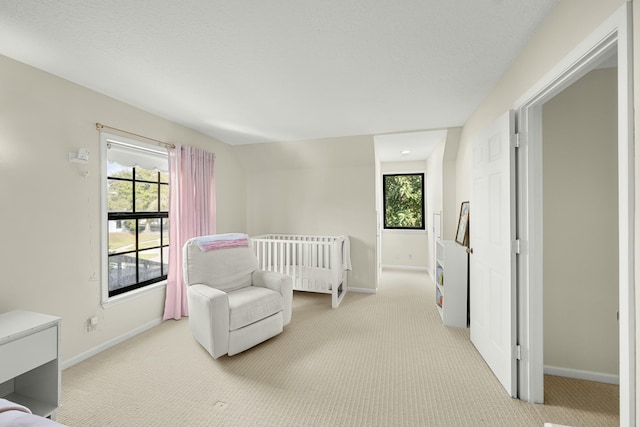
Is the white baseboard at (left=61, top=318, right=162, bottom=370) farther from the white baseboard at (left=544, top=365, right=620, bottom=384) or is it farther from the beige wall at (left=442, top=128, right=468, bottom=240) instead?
the beige wall at (left=442, top=128, right=468, bottom=240)

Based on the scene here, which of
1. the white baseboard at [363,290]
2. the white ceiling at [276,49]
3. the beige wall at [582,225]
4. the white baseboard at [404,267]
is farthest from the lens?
the white baseboard at [404,267]

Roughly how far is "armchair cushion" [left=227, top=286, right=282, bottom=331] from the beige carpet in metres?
0.30

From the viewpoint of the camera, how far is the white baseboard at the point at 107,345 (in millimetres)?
2104

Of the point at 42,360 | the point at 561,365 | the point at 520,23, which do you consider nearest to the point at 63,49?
the point at 42,360

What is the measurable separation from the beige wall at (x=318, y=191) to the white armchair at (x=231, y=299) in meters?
1.52

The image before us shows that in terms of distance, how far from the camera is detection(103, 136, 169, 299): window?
8.48 feet

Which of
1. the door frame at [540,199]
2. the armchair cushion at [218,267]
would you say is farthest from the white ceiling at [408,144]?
the armchair cushion at [218,267]

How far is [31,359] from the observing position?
149cm

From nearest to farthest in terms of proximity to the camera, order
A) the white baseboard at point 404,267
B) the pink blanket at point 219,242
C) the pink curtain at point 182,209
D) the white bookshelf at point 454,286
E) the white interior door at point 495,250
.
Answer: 1. the white interior door at point 495,250
2. the pink blanket at point 219,242
3. the white bookshelf at point 454,286
4. the pink curtain at point 182,209
5. the white baseboard at point 404,267

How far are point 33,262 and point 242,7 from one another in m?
2.32

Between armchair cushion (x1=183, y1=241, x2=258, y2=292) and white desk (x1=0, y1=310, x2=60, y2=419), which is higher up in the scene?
armchair cushion (x1=183, y1=241, x2=258, y2=292)

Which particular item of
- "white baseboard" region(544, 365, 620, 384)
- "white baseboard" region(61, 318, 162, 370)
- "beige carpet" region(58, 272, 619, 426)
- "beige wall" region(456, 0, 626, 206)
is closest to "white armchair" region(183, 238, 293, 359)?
"beige carpet" region(58, 272, 619, 426)

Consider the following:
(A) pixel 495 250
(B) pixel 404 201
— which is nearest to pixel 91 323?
(A) pixel 495 250

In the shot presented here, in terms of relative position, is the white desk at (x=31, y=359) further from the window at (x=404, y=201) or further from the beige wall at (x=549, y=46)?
the window at (x=404, y=201)
